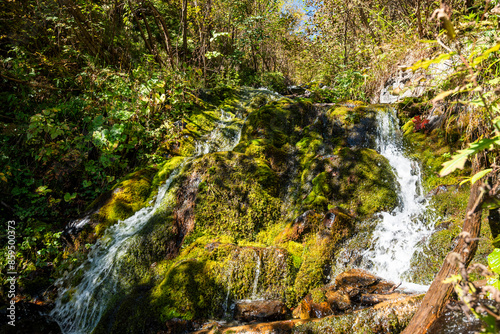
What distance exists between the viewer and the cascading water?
382 cm

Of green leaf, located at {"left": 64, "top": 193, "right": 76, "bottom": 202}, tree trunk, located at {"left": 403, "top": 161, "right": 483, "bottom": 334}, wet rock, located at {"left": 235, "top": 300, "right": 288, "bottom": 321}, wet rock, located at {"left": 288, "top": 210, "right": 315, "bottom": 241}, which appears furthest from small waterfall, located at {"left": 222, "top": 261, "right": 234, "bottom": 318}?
green leaf, located at {"left": 64, "top": 193, "right": 76, "bottom": 202}

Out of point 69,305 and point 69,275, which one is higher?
point 69,275

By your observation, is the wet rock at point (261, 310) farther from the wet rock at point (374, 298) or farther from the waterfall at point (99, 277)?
the waterfall at point (99, 277)

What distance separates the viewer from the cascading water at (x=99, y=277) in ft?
12.5

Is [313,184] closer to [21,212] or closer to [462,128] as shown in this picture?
[462,128]

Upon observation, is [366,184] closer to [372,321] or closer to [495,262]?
[372,321]

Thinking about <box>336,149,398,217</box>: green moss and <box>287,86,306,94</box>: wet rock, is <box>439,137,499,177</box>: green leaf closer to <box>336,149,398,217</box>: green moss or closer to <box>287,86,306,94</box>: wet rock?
<box>336,149,398,217</box>: green moss

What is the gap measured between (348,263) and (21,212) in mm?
6086

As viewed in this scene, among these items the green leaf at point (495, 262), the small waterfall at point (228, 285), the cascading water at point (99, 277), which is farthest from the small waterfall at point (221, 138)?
the green leaf at point (495, 262)

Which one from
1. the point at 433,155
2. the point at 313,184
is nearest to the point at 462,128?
the point at 433,155

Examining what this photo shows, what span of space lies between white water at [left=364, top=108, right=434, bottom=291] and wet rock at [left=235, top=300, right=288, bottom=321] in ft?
4.58

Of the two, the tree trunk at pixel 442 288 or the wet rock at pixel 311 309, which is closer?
the tree trunk at pixel 442 288

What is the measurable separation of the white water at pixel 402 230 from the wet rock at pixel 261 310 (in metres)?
1.40

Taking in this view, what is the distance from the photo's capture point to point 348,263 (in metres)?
3.58
